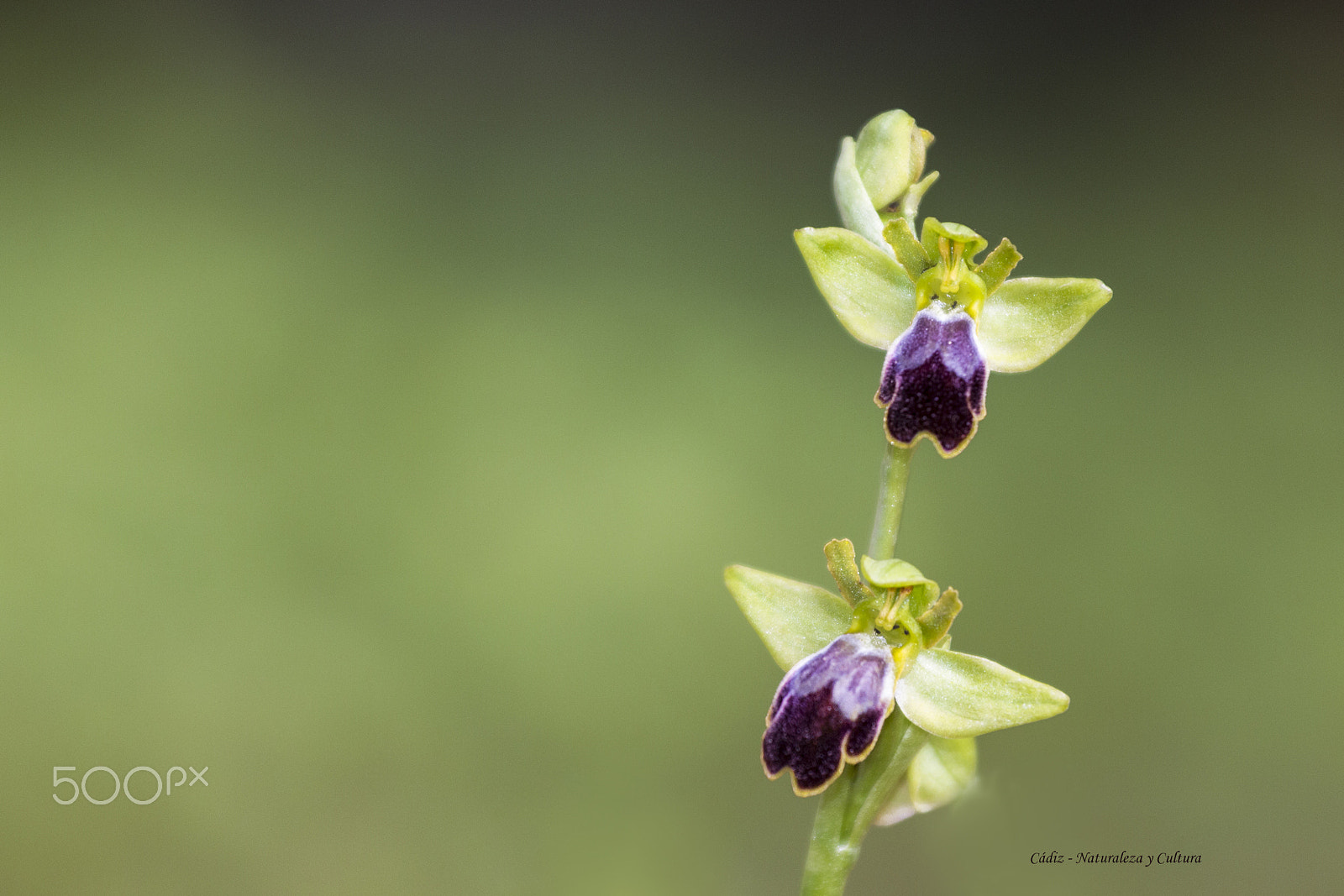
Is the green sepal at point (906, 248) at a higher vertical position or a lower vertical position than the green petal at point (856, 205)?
lower

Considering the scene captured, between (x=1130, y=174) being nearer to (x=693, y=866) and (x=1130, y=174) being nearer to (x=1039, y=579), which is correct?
(x=1039, y=579)

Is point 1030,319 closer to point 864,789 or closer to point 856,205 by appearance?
point 856,205

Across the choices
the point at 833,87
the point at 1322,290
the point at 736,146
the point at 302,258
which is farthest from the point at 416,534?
the point at 1322,290

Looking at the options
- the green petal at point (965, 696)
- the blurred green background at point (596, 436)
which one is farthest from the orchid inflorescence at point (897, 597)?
the blurred green background at point (596, 436)

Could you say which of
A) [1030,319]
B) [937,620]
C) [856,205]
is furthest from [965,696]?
[856,205]

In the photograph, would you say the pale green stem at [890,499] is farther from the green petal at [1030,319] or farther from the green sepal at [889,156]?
the green sepal at [889,156]

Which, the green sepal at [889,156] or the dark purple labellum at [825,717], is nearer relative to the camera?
the dark purple labellum at [825,717]
